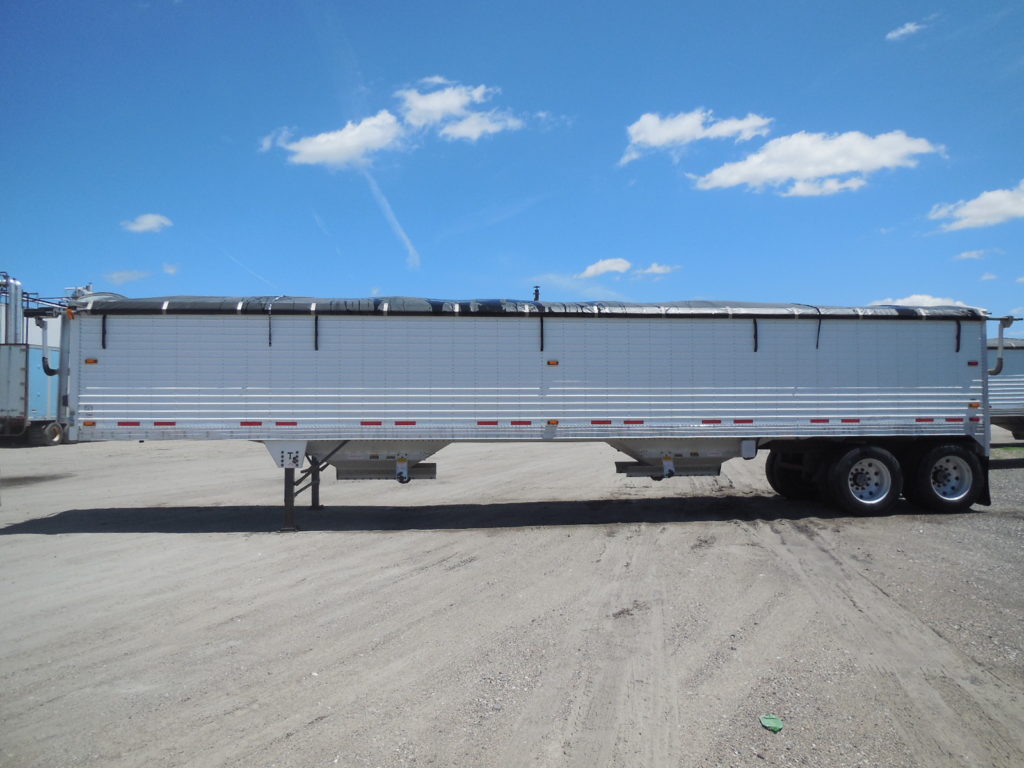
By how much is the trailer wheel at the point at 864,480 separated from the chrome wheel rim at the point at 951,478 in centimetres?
71

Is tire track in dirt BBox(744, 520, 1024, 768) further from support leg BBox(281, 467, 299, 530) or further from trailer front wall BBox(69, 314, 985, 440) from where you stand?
support leg BBox(281, 467, 299, 530)

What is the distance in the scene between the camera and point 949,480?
11797 mm

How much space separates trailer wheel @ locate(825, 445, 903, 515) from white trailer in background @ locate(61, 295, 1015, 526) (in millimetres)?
30

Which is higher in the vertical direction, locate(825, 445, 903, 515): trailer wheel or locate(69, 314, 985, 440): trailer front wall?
locate(69, 314, 985, 440): trailer front wall

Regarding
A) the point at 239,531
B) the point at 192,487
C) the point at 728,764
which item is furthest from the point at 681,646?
the point at 192,487

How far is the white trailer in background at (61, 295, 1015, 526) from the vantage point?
10.5 m

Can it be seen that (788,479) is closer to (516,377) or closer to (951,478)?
(951,478)

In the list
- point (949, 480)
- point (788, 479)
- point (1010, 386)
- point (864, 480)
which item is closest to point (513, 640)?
point (864, 480)

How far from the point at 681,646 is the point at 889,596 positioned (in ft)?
8.89

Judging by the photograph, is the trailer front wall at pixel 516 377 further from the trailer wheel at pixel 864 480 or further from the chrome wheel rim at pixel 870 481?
the chrome wheel rim at pixel 870 481

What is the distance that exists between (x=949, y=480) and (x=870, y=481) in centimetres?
145

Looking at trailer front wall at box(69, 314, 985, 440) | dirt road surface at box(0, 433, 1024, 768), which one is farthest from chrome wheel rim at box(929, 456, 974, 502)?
trailer front wall at box(69, 314, 985, 440)

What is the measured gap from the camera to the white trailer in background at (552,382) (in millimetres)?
10531

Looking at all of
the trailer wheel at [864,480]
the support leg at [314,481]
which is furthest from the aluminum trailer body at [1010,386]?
the support leg at [314,481]
